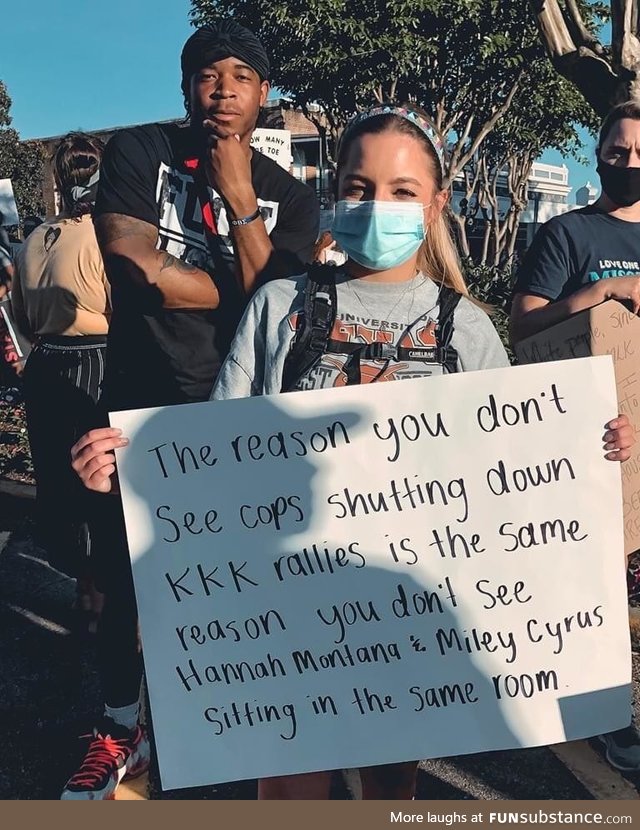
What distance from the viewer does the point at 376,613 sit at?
1.60m

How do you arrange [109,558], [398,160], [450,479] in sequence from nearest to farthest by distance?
1. [450,479]
2. [398,160]
3. [109,558]

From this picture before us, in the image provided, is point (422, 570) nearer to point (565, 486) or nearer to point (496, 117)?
point (565, 486)

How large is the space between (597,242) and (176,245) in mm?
1333

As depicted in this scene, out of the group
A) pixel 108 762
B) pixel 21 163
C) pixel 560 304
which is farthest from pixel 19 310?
pixel 21 163

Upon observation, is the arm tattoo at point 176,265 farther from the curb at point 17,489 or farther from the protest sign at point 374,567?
the curb at point 17,489

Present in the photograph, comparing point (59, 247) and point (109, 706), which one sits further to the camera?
point (59, 247)

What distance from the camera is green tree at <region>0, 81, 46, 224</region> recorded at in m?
32.9

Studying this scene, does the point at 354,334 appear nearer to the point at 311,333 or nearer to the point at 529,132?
the point at 311,333

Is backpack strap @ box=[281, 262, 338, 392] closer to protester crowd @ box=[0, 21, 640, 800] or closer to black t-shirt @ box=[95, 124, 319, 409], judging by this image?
protester crowd @ box=[0, 21, 640, 800]

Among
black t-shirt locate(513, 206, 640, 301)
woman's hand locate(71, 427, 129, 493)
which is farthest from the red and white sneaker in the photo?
black t-shirt locate(513, 206, 640, 301)

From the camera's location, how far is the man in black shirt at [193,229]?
77.8 inches

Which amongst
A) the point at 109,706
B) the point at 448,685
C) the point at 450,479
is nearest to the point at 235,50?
the point at 450,479

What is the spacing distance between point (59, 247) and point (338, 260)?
176cm

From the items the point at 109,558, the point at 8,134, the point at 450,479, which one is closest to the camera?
the point at 450,479
